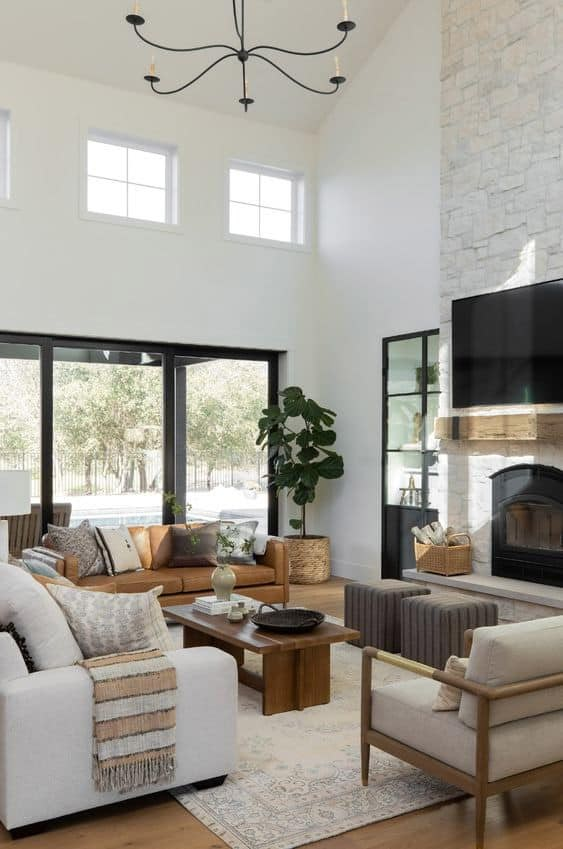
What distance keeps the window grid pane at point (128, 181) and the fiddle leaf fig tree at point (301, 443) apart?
2268 millimetres

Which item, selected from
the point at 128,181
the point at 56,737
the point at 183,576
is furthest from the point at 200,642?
the point at 128,181

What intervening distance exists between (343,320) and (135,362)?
2.27 metres

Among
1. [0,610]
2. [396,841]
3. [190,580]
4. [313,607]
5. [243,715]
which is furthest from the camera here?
[313,607]

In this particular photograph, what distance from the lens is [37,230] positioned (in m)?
7.61

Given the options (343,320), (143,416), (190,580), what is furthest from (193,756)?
(343,320)

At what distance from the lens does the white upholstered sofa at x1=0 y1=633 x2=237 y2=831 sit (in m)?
3.08

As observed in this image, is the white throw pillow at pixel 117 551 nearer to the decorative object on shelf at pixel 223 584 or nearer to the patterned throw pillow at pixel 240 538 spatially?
the patterned throw pillow at pixel 240 538

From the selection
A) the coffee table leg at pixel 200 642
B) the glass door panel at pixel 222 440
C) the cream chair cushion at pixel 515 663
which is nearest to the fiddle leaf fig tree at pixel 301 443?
the glass door panel at pixel 222 440

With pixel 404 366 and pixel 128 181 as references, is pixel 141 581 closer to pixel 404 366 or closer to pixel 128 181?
pixel 404 366

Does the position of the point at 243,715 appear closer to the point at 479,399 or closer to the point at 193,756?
the point at 193,756

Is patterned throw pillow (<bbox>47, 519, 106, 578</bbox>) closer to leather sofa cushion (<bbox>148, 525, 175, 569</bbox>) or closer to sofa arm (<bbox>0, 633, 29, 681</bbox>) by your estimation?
leather sofa cushion (<bbox>148, 525, 175, 569</bbox>)

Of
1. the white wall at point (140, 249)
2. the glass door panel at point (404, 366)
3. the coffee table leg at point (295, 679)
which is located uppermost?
the white wall at point (140, 249)

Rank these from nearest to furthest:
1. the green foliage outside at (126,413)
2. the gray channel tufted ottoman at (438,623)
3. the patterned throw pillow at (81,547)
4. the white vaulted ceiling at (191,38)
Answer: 1. the gray channel tufted ottoman at (438,623)
2. the patterned throw pillow at (81,547)
3. the white vaulted ceiling at (191,38)
4. the green foliage outside at (126,413)

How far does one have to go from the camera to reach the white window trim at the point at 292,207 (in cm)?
877
